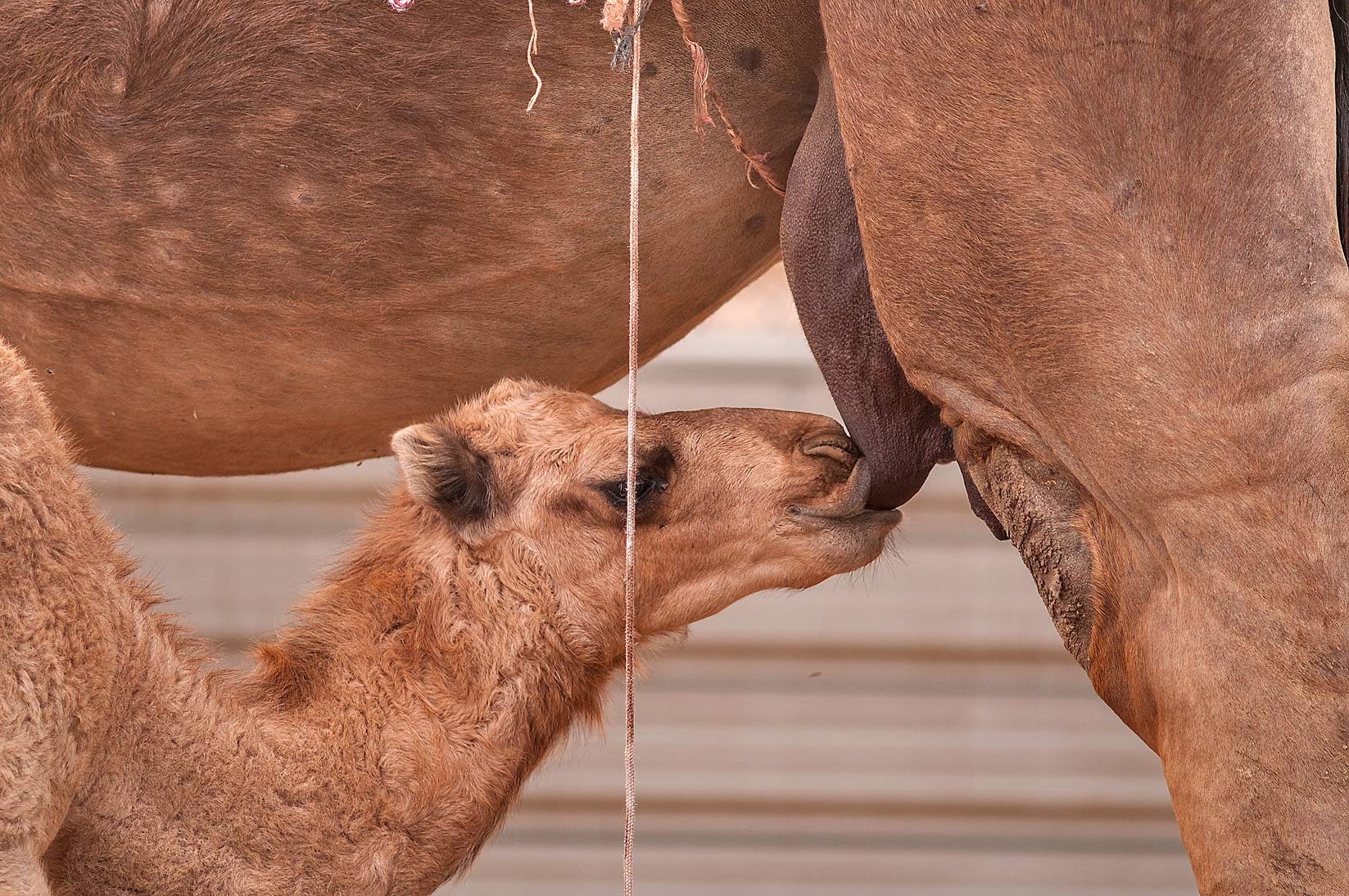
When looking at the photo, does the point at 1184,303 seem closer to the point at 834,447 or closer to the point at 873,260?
the point at 873,260

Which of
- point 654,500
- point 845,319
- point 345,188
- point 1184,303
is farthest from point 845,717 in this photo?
point 1184,303

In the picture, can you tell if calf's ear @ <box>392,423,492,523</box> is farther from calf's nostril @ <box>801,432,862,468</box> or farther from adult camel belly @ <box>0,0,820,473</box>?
calf's nostril @ <box>801,432,862,468</box>

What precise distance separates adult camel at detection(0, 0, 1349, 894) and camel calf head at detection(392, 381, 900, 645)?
7.1 inches

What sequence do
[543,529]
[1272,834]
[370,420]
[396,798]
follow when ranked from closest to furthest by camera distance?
1. [1272,834]
2. [396,798]
3. [543,529]
4. [370,420]

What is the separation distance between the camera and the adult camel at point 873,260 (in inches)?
70.1

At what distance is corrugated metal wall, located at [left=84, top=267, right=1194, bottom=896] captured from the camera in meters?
6.20

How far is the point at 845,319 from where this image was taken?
2.34m

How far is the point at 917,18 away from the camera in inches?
74.5

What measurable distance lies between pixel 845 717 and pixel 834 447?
13.1 feet

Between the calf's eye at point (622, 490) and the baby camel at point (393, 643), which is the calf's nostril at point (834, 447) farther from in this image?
the calf's eye at point (622, 490)

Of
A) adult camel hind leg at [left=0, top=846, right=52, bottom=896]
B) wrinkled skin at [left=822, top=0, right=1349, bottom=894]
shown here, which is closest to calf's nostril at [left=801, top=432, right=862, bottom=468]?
wrinkled skin at [left=822, top=0, right=1349, bottom=894]

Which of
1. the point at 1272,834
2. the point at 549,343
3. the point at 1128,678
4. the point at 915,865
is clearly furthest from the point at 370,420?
the point at 915,865

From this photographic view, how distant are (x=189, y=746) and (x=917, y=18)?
5.06ft

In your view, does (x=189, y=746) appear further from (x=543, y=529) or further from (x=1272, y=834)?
(x=1272, y=834)
